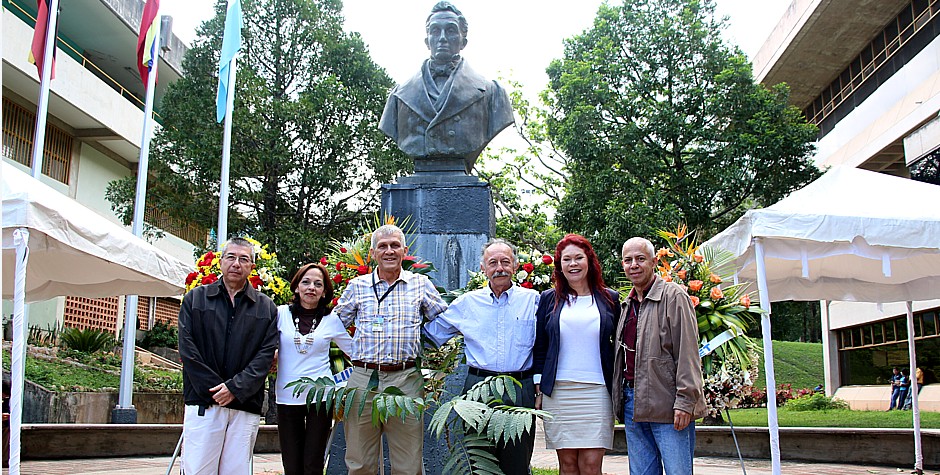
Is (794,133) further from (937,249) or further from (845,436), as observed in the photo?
(937,249)

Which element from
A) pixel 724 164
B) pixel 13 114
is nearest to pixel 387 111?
pixel 724 164

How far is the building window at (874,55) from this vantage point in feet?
62.8

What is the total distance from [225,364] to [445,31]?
3987 millimetres

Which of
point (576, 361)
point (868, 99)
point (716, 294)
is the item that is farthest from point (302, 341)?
point (868, 99)

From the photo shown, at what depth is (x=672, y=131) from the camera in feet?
57.0

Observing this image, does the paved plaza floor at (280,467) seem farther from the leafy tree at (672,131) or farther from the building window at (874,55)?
the building window at (874,55)

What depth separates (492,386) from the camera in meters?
3.51

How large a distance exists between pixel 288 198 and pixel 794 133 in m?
11.7

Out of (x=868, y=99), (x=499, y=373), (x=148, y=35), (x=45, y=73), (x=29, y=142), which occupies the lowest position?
(x=499, y=373)

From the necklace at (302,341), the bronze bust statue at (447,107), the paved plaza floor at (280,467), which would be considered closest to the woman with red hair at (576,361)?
the necklace at (302,341)

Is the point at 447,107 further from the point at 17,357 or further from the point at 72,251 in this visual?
the point at 17,357

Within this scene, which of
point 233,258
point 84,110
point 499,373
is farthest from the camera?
point 84,110

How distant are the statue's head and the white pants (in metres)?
4.06

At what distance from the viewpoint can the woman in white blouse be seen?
14.1 ft
